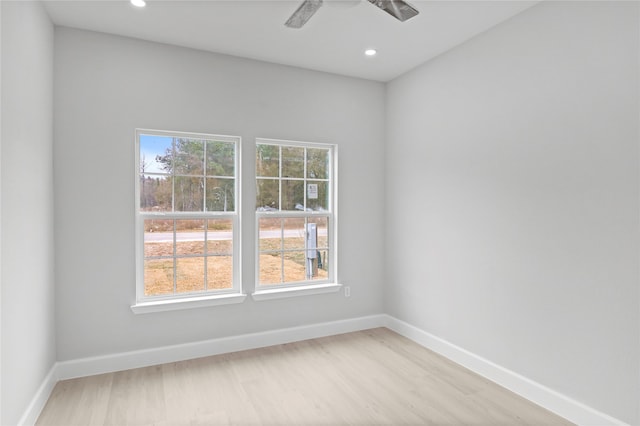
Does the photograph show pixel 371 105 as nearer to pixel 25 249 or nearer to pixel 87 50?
pixel 87 50

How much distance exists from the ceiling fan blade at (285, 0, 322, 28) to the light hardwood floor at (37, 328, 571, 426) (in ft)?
8.68

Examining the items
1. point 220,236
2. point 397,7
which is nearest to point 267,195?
point 220,236

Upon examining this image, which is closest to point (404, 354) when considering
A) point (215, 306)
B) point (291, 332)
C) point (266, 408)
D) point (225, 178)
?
point (291, 332)

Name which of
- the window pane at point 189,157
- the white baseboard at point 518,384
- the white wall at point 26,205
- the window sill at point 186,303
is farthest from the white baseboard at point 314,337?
the window pane at point 189,157

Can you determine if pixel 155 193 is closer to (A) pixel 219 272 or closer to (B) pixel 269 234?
(A) pixel 219 272

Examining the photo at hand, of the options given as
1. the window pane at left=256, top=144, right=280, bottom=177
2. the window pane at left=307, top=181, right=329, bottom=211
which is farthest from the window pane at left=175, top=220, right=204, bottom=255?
the window pane at left=307, top=181, right=329, bottom=211

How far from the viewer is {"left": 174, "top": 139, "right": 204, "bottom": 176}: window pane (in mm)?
3322

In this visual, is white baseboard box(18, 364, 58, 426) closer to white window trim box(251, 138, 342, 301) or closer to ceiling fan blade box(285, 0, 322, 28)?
white window trim box(251, 138, 342, 301)

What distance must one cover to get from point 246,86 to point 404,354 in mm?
2967

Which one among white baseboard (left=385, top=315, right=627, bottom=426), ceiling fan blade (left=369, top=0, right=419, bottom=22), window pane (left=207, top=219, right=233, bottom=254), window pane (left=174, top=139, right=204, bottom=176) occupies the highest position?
ceiling fan blade (left=369, top=0, right=419, bottom=22)

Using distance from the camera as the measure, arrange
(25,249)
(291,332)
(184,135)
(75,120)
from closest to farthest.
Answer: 1. (25,249)
2. (75,120)
3. (184,135)
4. (291,332)

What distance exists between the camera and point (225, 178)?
349 centimetres

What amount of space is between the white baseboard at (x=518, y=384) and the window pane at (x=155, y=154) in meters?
2.92

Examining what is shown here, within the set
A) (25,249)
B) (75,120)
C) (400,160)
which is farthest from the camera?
(400,160)
